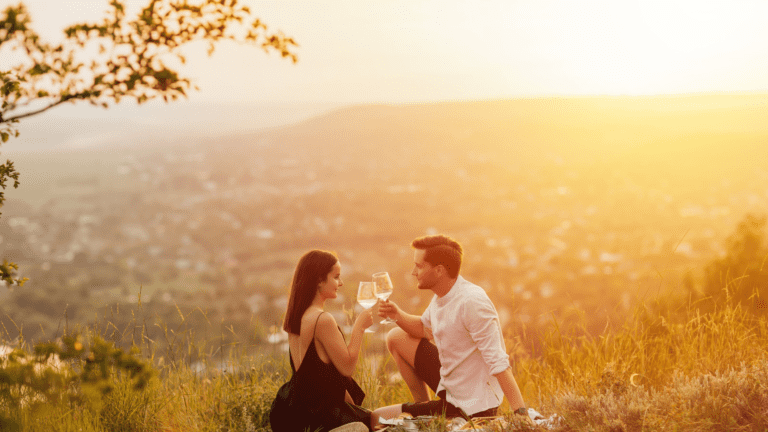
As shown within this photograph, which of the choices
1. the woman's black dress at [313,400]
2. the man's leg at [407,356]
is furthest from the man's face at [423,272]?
the woman's black dress at [313,400]

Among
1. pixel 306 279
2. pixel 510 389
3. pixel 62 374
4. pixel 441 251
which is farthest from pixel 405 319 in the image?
pixel 62 374

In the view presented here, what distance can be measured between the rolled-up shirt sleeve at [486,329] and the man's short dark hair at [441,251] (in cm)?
32

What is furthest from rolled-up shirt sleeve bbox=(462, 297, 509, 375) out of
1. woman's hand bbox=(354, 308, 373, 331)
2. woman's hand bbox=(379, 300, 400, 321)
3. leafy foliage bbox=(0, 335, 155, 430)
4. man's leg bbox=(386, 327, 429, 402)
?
leafy foliage bbox=(0, 335, 155, 430)

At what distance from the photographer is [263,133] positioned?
90.3 meters

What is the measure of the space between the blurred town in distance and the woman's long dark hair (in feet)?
151

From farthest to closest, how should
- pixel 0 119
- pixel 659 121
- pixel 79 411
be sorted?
pixel 659 121
pixel 79 411
pixel 0 119

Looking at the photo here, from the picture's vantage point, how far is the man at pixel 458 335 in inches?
151

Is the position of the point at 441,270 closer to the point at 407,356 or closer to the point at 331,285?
the point at 331,285

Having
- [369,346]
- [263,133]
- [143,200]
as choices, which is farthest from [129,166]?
[369,346]

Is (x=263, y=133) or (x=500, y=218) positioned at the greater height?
(x=263, y=133)

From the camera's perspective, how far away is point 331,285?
402 centimetres

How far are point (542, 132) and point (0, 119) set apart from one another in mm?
78783

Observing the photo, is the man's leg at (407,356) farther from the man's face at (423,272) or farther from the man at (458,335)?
the man's face at (423,272)

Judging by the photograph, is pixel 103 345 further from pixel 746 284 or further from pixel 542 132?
pixel 542 132
